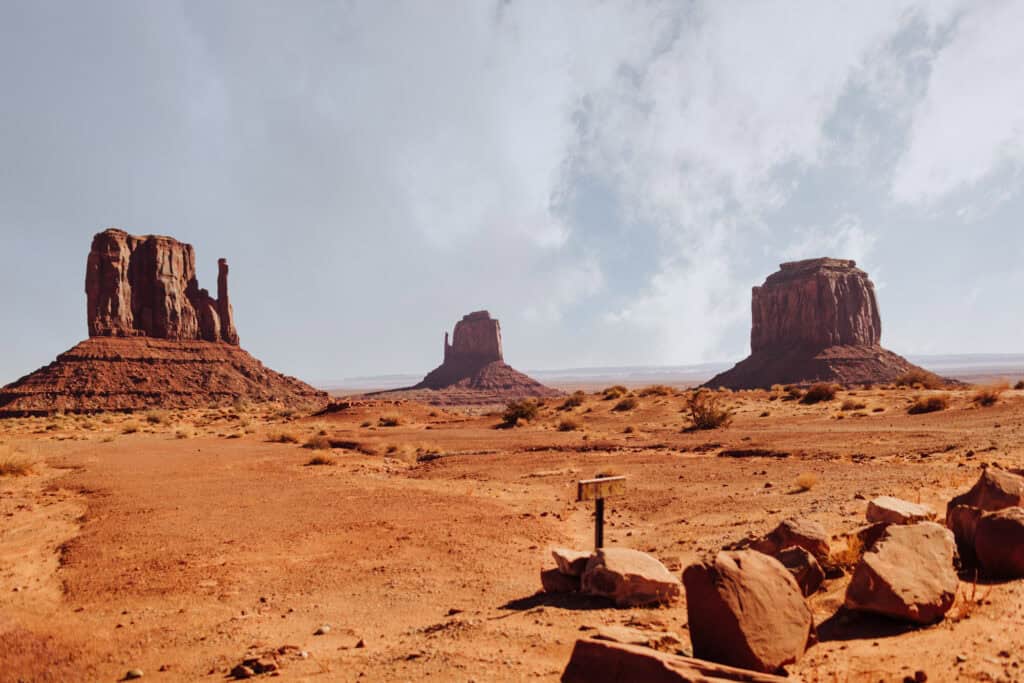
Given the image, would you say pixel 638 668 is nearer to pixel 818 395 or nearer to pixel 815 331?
pixel 818 395

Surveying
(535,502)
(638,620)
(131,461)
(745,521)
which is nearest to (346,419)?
(131,461)

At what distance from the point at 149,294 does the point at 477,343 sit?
84.8m

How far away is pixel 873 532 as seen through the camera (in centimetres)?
781

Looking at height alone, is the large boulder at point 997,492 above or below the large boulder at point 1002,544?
above

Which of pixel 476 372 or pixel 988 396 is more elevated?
pixel 476 372

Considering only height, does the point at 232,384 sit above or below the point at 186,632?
above

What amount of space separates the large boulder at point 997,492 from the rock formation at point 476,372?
A: 126 meters

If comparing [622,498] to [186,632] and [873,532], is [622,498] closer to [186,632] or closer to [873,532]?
[873,532]

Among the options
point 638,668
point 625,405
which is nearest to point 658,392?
point 625,405

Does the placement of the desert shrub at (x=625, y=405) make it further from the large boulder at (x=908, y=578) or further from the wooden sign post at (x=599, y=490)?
the large boulder at (x=908, y=578)

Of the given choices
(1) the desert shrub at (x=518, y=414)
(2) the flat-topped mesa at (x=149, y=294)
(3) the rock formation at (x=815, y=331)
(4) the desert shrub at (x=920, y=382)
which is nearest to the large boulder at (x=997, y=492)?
(1) the desert shrub at (x=518, y=414)

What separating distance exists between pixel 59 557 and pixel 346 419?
38.7 m

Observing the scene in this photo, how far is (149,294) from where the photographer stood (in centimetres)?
9988

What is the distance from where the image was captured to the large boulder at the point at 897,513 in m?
8.41
